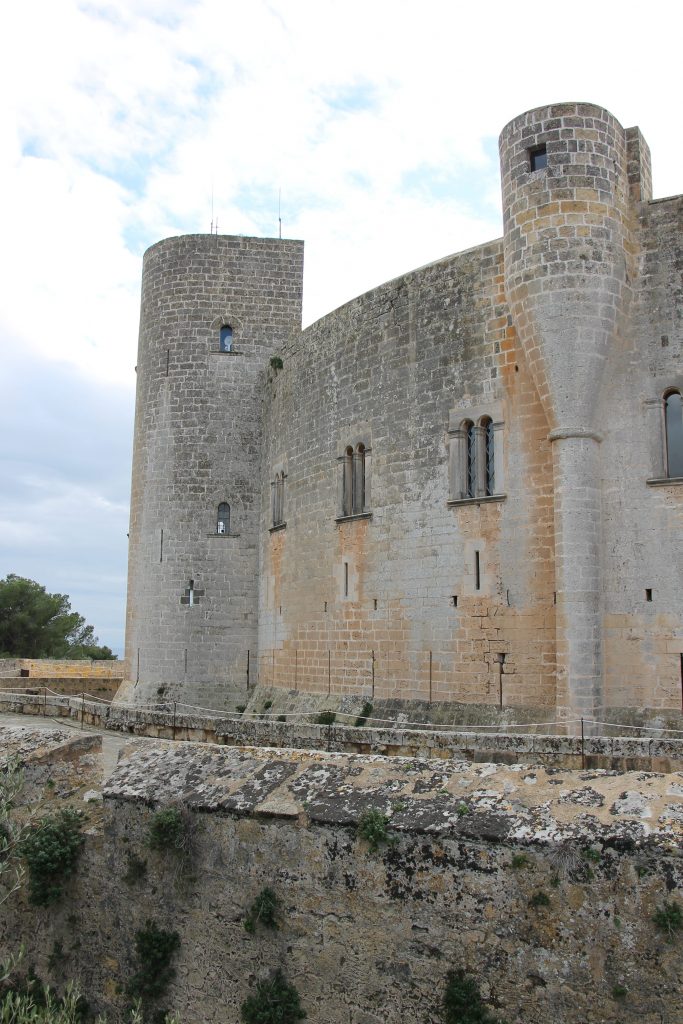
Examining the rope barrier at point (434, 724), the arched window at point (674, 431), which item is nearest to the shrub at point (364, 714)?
the rope barrier at point (434, 724)

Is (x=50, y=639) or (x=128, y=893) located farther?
(x=50, y=639)

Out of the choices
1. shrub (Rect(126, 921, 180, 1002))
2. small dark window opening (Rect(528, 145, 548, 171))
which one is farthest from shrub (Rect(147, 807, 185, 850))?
small dark window opening (Rect(528, 145, 548, 171))

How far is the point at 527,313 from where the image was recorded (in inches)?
522

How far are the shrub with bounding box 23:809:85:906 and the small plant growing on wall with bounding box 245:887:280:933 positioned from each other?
2.31 meters

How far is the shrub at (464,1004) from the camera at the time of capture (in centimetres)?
730

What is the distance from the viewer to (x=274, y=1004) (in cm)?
815

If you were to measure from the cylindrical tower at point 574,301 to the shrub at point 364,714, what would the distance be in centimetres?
404

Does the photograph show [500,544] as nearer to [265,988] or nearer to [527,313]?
[527,313]

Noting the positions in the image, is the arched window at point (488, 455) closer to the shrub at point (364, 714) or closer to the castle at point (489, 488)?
the castle at point (489, 488)

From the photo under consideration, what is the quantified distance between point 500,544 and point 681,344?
383 centimetres

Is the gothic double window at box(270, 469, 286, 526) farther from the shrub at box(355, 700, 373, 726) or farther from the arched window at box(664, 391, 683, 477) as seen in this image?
the arched window at box(664, 391, 683, 477)

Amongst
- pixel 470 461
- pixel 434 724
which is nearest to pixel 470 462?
pixel 470 461

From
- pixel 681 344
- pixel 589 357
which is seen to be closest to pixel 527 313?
pixel 589 357

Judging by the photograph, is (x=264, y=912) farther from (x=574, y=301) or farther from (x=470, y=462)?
(x=574, y=301)
